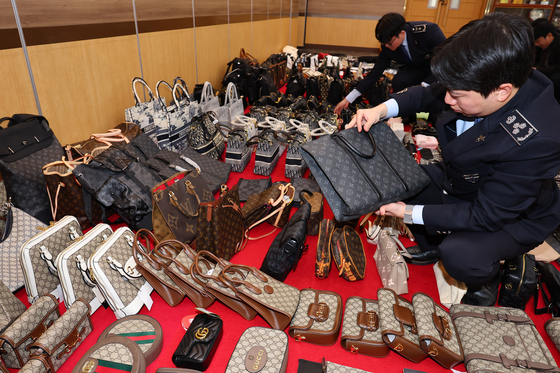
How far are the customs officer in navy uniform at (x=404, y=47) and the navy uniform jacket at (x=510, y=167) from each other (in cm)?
225

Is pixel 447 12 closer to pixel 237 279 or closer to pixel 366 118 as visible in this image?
pixel 366 118

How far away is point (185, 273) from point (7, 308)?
78cm

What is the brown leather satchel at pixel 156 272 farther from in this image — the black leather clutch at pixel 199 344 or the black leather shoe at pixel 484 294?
the black leather shoe at pixel 484 294

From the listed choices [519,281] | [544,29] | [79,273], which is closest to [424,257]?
[519,281]

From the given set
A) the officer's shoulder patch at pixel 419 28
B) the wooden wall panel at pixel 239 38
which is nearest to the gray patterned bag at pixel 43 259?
the officer's shoulder patch at pixel 419 28

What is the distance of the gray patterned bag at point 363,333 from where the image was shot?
1507 mm

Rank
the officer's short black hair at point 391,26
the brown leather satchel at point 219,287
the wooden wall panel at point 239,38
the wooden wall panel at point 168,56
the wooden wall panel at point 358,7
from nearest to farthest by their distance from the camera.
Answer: the brown leather satchel at point 219,287 < the wooden wall panel at point 168,56 < the officer's short black hair at point 391,26 < the wooden wall panel at point 239,38 < the wooden wall panel at point 358,7

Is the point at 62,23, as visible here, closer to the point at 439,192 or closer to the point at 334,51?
the point at 439,192

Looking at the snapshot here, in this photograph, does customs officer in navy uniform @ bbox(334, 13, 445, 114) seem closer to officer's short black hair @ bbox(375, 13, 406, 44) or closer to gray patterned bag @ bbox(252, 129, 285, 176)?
officer's short black hair @ bbox(375, 13, 406, 44)

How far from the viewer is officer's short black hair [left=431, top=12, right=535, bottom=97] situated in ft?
4.21

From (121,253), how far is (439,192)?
1.99m

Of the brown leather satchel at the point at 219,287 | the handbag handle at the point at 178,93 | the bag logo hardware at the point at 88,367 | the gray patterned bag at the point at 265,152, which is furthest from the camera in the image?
the handbag handle at the point at 178,93

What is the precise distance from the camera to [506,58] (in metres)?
1.29

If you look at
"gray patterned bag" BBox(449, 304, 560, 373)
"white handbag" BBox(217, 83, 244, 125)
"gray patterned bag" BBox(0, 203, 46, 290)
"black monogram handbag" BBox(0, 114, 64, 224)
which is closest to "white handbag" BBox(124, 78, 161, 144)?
"black monogram handbag" BBox(0, 114, 64, 224)
